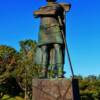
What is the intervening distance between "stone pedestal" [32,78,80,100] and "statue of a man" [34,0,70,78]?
43 cm

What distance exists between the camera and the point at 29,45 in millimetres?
56688

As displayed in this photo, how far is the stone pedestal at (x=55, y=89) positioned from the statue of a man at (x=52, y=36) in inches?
16.9

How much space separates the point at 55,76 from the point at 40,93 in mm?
731

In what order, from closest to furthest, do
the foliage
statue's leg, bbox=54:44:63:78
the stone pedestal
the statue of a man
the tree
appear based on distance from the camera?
1. the stone pedestal
2. statue's leg, bbox=54:44:63:78
3. the statue of a man
4. the foliage
5. the tree

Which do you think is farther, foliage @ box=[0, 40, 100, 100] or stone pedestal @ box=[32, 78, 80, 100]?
foliage @ box=[0, 40, 100, 100]

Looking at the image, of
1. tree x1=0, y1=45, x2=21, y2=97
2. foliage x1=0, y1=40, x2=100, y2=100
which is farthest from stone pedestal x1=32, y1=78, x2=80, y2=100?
tree x1=0, y1=45, x2=21, y2=97

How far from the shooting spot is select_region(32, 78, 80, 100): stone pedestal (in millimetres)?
11547

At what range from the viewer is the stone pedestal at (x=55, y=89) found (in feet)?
37.9

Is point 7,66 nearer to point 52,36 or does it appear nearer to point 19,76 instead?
point 19,76

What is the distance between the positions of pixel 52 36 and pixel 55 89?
1764 mm

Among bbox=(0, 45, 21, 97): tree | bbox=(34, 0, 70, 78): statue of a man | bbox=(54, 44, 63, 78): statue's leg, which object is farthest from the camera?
bbox=(0, 45, 21, 97): tree

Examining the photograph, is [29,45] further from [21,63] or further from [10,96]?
Result: [10,96]

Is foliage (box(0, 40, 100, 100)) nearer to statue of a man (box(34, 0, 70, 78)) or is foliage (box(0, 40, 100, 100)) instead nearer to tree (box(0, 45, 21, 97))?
tree (box(0, 45, 21, 97))

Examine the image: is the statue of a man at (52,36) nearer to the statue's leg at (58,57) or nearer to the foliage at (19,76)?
the statue's leg at (58,57)
